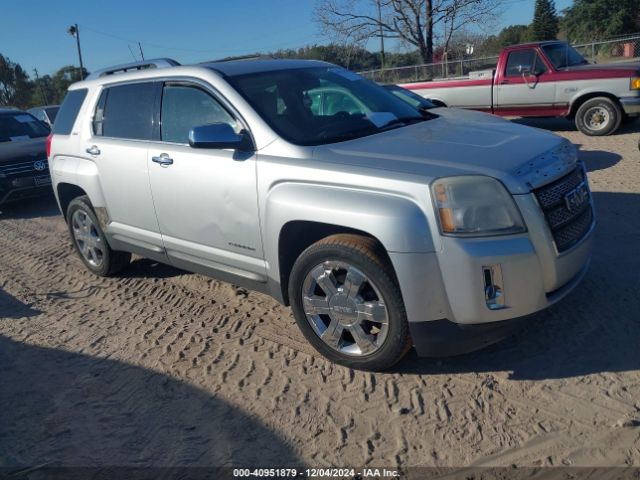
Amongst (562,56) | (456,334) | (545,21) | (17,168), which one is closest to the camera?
(456,334)

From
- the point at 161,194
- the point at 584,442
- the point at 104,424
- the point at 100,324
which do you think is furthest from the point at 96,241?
the point at 584,442

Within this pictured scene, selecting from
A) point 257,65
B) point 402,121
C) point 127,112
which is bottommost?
point 402,121

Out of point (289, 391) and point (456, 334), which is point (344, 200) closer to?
point (456, 334)

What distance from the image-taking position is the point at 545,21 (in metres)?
52.3

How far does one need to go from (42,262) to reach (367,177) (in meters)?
4.79

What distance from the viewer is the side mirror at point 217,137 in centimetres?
353

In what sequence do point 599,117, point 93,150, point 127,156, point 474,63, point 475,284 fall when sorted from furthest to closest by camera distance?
point 474,63
point 599,117
point 93,150
point 127,156
point 475,284

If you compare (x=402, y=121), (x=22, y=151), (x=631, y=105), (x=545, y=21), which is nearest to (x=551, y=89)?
(x=631, y=105)

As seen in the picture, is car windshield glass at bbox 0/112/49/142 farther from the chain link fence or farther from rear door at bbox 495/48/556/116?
the chain link fence

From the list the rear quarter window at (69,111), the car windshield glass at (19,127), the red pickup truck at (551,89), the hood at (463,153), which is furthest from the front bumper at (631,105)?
A: the car windshield glass at (19,127)

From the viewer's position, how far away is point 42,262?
6266 mm

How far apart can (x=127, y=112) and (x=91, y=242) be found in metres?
1.50

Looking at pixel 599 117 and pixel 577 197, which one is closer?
pixel 577 197

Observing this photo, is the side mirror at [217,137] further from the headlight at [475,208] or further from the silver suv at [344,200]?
the headlight at [475,208]
